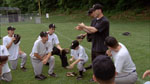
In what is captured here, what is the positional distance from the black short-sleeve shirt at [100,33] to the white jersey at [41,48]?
153 centimetres

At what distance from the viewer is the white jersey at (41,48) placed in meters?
4.90

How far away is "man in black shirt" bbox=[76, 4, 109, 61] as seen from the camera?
3.91m

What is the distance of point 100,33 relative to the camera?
418 centimetres

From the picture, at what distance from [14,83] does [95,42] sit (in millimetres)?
2553

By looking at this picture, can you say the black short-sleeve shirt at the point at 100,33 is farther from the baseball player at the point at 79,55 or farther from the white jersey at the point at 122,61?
the white jersey at the point at 122,61

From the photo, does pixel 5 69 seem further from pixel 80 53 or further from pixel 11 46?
pixel 80 53

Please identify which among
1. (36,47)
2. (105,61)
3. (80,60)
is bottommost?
(80,60)

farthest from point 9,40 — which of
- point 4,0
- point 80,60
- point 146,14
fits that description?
point 4,0

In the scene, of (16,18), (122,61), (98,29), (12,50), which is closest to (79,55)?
(98,29)

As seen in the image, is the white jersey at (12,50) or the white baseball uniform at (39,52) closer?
the white baseball uniform at (39,52)

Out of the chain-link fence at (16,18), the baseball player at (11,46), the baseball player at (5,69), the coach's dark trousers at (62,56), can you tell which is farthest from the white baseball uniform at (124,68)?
the chain-link fence at (16,18)

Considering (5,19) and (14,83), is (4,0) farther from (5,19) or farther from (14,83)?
(14,83)

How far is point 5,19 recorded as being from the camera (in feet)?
108

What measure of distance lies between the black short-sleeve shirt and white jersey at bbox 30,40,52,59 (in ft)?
5.01
